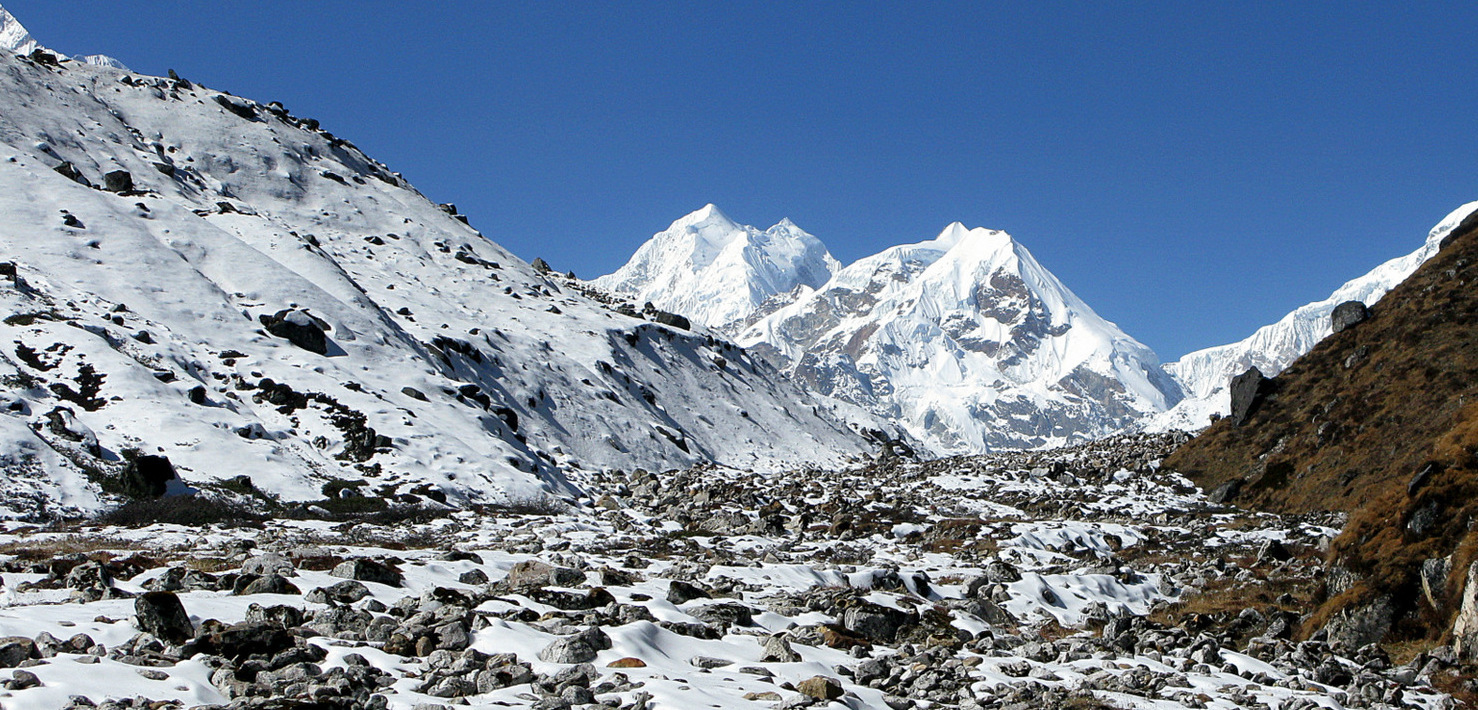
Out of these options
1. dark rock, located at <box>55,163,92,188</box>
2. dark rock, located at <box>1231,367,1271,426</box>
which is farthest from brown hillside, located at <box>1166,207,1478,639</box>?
dark rock, located at <box>55,163,92,188</box>

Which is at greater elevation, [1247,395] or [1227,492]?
[1247,395]

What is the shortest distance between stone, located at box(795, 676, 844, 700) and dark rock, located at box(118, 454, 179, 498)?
2966 centimetres

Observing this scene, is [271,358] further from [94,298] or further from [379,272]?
[379,272]

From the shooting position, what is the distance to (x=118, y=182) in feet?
248

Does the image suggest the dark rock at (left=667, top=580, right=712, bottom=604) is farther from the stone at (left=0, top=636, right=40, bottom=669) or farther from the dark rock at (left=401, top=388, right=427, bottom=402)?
the dark rock at (left=401, top=388, right=427, bottom=402)

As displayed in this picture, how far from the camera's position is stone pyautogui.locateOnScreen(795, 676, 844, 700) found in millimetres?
11312

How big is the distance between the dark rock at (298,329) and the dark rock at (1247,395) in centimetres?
5813

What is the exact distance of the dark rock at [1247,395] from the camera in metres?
60.2

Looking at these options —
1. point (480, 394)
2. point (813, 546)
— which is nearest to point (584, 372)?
point (480, 394)

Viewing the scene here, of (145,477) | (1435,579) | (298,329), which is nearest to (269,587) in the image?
(1435,579)

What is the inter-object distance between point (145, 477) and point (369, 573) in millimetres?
21236

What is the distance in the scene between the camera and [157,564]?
18.1 m

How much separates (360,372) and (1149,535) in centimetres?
4338

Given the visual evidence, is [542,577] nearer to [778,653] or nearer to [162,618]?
[778,653]
